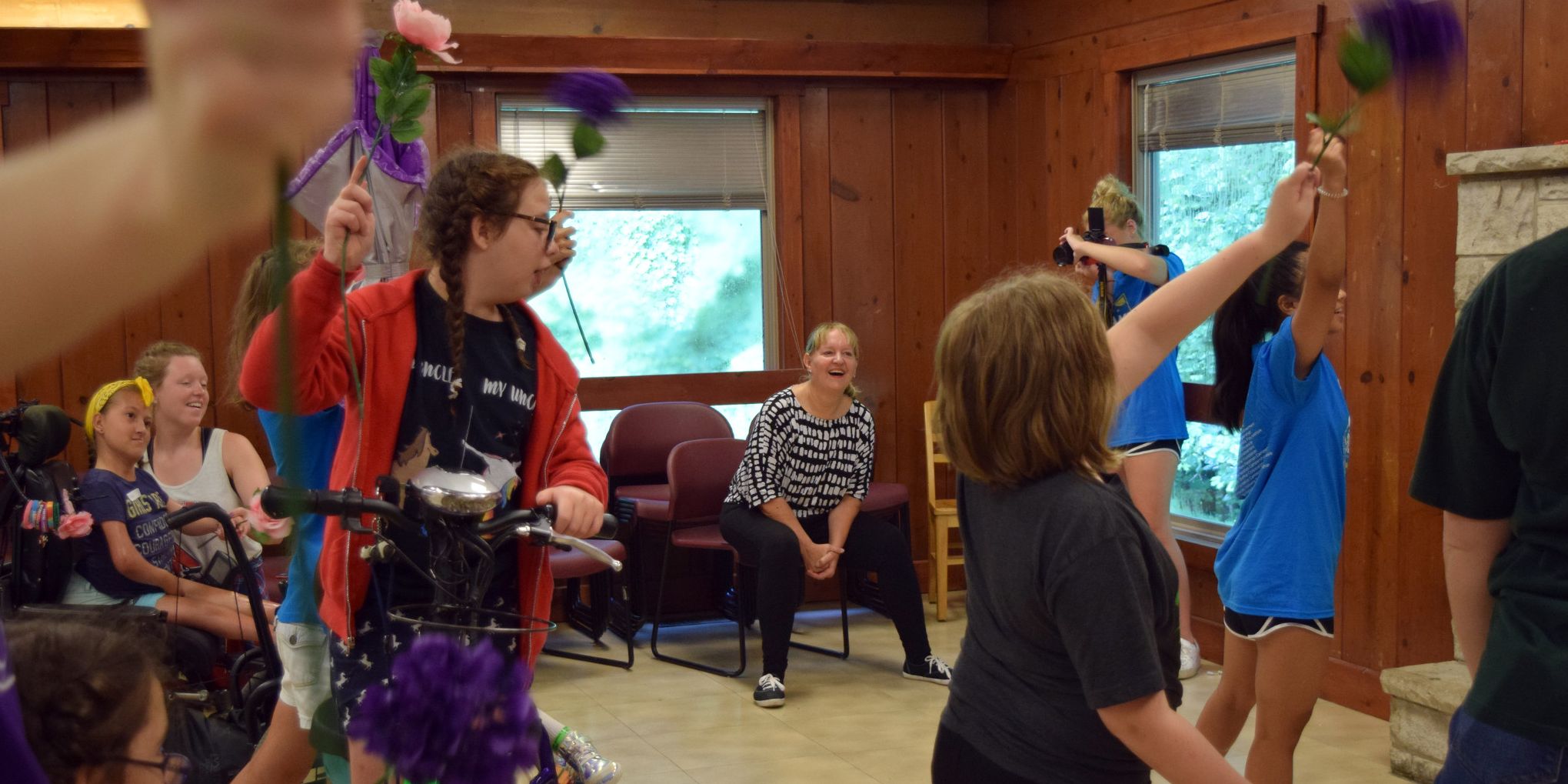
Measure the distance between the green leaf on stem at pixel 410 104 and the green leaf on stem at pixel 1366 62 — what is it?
3.91ft

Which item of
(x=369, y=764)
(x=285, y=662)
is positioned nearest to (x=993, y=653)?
(x=369, y=764)

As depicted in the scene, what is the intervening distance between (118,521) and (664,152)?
9.03ft

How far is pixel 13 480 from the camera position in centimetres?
355

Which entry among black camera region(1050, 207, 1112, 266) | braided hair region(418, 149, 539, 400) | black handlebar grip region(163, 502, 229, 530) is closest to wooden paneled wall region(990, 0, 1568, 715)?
black camera region(1050, 207, 1112, 266)

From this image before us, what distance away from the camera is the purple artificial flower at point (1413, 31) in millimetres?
1790

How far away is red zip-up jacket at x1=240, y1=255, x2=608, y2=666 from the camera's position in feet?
5.49

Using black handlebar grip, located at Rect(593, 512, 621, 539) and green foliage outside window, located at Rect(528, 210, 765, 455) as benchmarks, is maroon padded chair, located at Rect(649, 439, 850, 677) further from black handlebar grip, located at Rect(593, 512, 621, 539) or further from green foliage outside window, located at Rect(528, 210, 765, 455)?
black handlebar grip, located at Rect(593, 512, 621, 539)

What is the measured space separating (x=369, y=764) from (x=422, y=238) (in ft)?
2.54

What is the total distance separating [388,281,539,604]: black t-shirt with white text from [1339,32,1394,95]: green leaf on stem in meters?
1.21

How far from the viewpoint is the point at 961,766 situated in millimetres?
1629

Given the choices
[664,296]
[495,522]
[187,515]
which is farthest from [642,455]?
[495,522]

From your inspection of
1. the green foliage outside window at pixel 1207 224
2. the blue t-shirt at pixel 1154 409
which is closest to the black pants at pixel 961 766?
the blue t-shirt at pixel 1154 409

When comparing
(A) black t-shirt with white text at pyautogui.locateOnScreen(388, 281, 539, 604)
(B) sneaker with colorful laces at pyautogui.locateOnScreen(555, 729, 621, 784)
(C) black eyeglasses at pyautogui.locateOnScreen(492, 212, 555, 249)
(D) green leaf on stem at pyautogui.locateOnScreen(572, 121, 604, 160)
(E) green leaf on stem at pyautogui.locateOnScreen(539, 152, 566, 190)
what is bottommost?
(B) sneaker with colorful laces at pyautogui.locateOnScreen(555, 729, 621, 784)

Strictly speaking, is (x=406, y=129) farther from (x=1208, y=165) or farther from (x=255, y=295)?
(x=1208, y=165)
